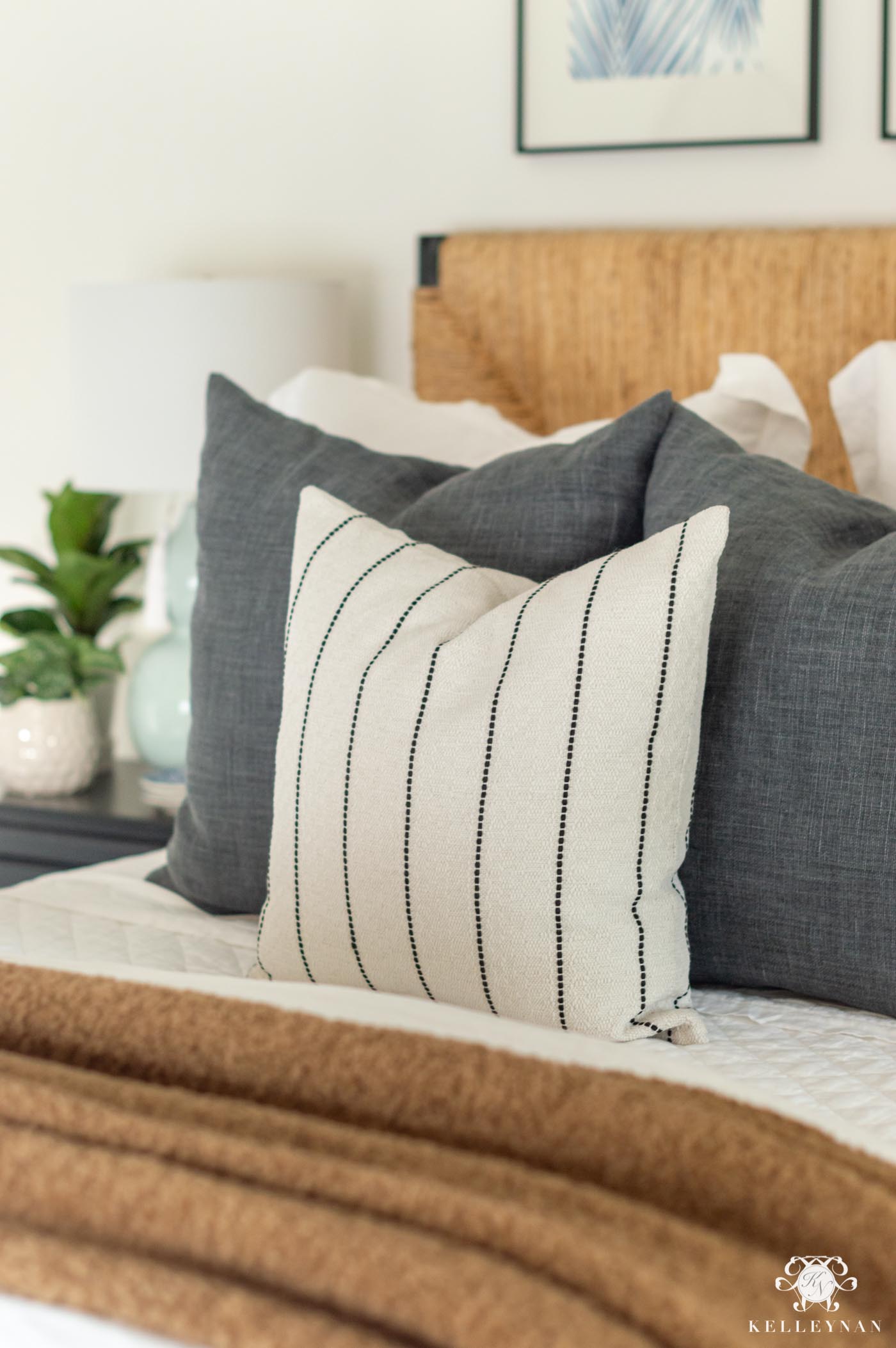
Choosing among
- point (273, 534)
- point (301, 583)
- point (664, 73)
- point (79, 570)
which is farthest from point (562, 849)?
point (79, 570)

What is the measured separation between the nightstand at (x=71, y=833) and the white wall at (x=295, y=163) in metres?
0.52

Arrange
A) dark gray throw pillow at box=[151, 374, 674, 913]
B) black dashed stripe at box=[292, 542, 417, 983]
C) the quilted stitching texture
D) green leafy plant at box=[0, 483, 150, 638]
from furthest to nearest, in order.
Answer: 1. green leafy plant at box=[0, 483, 150, 638]
2. dark gray throw pillow at box=[151, 374, 674, 913]
3. black dashed stripe at box=[292, 542, 417, 983]
4. the quilted stitching texture

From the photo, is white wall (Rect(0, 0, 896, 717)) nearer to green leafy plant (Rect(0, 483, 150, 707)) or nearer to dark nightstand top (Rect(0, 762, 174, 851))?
green leafy plant (Rect(0, 483, 150, 707))

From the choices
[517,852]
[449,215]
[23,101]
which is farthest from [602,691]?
[23,101]

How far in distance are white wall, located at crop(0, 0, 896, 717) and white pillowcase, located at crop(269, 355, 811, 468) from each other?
0.43 metres

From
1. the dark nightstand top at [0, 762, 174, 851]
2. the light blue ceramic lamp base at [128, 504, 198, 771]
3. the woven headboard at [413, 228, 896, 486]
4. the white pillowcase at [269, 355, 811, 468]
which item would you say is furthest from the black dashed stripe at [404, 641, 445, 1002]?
the light blue ceramic lamp base at [128, 504, 198, 771]

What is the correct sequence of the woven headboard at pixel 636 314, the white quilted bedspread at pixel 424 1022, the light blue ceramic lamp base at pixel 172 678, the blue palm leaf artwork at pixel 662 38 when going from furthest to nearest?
the light blue ceramic lamp base at pixel 172 678, the blue palm leaf artwork at pixel 662 38, the woven headboard at pixel 636 314, the white quilted bedspread at pixel 424 1022

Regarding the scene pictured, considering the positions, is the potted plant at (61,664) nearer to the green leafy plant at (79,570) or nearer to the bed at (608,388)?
the green leafy plant at (79,570)

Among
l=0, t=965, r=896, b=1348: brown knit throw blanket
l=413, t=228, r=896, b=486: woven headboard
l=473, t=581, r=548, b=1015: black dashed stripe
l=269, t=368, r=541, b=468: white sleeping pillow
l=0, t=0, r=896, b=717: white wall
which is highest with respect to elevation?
l=0, t=0, r=896, b=717: white wall

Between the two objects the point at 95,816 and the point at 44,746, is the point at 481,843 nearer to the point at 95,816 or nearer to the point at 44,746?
the point at 95,816

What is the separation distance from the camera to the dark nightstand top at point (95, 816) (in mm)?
1826

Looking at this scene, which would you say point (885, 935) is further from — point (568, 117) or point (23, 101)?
point (23, 101)

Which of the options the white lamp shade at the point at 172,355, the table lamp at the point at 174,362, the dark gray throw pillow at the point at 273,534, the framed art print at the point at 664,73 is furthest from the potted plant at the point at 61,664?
the framed art print at the point at 664,73

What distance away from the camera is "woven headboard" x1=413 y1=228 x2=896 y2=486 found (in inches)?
62.7
